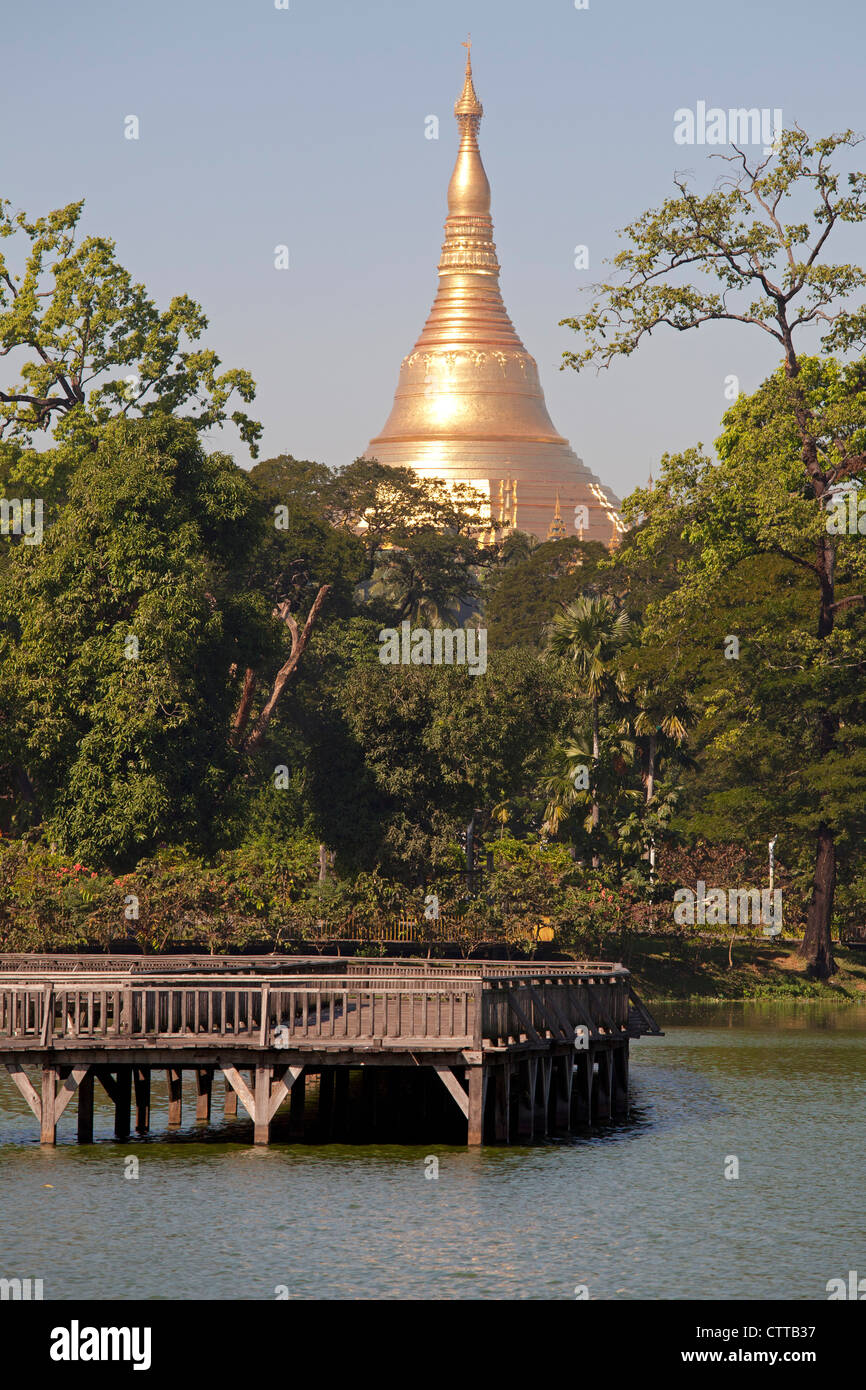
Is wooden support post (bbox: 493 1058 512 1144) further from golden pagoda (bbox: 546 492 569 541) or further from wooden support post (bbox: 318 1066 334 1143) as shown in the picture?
golden pagoda (bbox: 546 492 569 541)

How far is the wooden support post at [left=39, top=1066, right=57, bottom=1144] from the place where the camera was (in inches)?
1152

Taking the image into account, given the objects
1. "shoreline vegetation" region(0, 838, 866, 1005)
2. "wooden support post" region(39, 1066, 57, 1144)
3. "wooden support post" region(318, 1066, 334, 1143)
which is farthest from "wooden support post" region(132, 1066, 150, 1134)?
"shoreline vegetation" region(0, 838, 866, 1005)

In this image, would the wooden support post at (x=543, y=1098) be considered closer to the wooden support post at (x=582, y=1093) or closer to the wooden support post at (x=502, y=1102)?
the wooden support post at (x=502, y=1102)

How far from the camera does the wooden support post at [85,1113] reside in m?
29.9

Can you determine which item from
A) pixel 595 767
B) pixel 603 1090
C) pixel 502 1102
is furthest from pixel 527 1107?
pixel 595 767

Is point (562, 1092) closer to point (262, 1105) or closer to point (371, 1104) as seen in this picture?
point (371, 1104)

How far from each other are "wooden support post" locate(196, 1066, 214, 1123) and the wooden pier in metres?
0.04

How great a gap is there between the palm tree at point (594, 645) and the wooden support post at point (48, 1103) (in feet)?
126

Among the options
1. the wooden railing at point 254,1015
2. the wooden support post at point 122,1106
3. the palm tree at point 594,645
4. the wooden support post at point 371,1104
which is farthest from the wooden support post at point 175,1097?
the palm tree at point 594,645

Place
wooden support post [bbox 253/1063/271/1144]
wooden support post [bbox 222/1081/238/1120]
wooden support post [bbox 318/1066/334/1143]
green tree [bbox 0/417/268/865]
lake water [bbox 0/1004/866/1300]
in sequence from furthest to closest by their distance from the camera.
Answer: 1. green tree [bbox 0/417/268/865]
2. wooden support post [bbox 222/1081/238/1120]
3. wooden support post [bbox 318/1066/334/1143]
4. wooden support post [bbox 253/1063/271/1144]
5. lake water [bbox 0/1004/866/1300]
